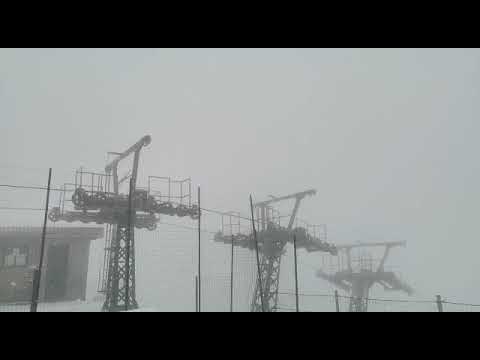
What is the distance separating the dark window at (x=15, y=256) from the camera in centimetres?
2514

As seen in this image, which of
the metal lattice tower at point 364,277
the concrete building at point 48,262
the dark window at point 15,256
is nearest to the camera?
the concrete building at point 48,262

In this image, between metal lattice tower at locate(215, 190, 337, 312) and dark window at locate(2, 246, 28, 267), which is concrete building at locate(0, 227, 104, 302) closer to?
dark window at locate(2, 246, 28, 267)

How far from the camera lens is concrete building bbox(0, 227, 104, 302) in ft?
80.2

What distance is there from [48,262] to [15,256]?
2043 mm

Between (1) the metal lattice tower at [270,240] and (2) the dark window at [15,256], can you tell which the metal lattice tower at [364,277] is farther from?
(2) the dark window at [15,256]

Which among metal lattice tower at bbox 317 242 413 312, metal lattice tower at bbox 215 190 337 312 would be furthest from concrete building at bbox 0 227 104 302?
metal lattice tower at bbox 317 242 413 312

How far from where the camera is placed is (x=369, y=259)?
36.7 metres

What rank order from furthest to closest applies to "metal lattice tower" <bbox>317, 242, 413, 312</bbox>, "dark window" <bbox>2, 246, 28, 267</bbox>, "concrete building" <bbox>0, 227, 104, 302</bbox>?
"metal lattice tower" <bbox>317, 242, 413, 312</bbox>, "dark window" <bbox>2, 246, 28, 267</bbox>, "concrete building" <bbox>0, 227, 104, 302</bbox>

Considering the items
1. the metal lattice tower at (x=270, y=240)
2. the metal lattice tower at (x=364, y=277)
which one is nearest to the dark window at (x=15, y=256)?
the metal lattice tower at (x=270, y=240)
